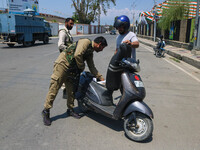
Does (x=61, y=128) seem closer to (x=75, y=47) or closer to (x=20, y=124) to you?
(x=20, y=124)

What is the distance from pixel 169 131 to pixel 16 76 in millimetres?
5148

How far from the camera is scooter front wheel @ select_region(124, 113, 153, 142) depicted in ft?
9.32

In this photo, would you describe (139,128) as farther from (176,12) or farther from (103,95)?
(176,12)

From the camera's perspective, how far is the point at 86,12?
63.8 metres

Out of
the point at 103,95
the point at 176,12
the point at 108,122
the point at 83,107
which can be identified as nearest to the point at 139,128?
the point at 108,122

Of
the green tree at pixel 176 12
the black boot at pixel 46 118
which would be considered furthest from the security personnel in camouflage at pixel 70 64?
the green tree at pixel 176 12

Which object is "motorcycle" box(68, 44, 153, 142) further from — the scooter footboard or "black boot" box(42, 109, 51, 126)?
"black boot" box(42, 109, 51, 126)

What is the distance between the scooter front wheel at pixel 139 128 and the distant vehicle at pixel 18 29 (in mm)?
14698

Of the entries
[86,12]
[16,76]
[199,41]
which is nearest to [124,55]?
[16,76]

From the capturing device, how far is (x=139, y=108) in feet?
9.27

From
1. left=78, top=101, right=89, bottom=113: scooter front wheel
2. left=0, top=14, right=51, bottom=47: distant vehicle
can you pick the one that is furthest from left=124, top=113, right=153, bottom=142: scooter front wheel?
left=0, top=14, right=51, bottom=47: distant vehicle

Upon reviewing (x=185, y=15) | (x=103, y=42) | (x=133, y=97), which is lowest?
(x=133, y=97)

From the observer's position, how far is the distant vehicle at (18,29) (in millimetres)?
15430

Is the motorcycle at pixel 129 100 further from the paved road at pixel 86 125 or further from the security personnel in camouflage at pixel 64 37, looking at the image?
the security personnel in camouflage at pixel 64 37
